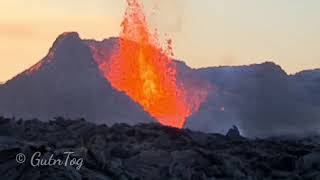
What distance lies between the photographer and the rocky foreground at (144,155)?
27.0 m

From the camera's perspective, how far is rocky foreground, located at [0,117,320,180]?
26978 millimetres

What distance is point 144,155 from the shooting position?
35.1 m

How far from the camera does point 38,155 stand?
86.5ft
